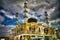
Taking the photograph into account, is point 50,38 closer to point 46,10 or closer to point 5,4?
point 46,10

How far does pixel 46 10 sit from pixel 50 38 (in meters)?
0.95

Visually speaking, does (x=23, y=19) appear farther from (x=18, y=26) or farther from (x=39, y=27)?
(x=39, y=27)

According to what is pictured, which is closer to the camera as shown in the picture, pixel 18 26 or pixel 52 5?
pixel 18 26

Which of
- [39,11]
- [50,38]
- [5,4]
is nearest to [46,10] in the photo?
[39,11]

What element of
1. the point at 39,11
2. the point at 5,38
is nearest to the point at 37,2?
the point at 39,11

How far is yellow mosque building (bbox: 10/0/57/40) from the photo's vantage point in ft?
14.9

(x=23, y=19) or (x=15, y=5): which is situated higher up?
(x=15, y=5)

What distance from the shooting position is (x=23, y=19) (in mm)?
4590

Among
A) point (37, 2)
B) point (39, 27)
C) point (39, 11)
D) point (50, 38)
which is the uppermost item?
point (37, 2)

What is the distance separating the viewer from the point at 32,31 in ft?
15.3

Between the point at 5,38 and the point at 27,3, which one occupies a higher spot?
the point at 27,3

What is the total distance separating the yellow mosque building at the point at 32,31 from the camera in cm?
453

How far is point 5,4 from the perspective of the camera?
4562 millimetres

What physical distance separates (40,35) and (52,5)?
1.09m
